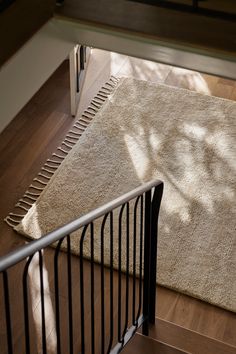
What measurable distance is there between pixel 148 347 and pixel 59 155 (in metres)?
2.03

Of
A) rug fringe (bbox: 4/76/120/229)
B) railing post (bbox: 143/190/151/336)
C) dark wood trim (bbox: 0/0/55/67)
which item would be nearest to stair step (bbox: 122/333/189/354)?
railing post (bbox: 143/190/151/336)

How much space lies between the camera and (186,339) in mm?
3445

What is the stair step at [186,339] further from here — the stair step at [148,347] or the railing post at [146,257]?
the stair step at [148,347]

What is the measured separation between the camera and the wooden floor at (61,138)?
379 centimetres

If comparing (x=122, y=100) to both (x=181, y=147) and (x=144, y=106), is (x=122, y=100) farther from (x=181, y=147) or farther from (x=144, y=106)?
(x=181, y=147)

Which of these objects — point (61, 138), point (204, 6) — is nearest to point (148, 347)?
point (204, 6)

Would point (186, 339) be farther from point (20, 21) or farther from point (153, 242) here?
point (20, 21)

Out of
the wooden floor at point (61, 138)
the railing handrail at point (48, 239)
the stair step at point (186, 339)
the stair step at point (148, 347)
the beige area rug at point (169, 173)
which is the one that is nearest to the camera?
the railing handrail at point (48, 239)

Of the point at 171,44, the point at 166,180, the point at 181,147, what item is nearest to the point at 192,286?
the point at 166,180

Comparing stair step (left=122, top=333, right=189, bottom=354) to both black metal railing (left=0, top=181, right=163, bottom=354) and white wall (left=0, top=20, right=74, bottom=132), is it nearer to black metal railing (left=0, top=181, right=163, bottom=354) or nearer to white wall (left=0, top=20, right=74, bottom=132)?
black metal railing (left=0, top=181, right=163, bottom=354)

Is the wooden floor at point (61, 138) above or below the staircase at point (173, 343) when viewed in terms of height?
above

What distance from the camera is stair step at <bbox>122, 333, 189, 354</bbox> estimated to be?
122 inches

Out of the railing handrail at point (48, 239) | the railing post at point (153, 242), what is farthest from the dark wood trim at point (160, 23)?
the railing handrail at point (48, 239)

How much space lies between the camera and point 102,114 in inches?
204
